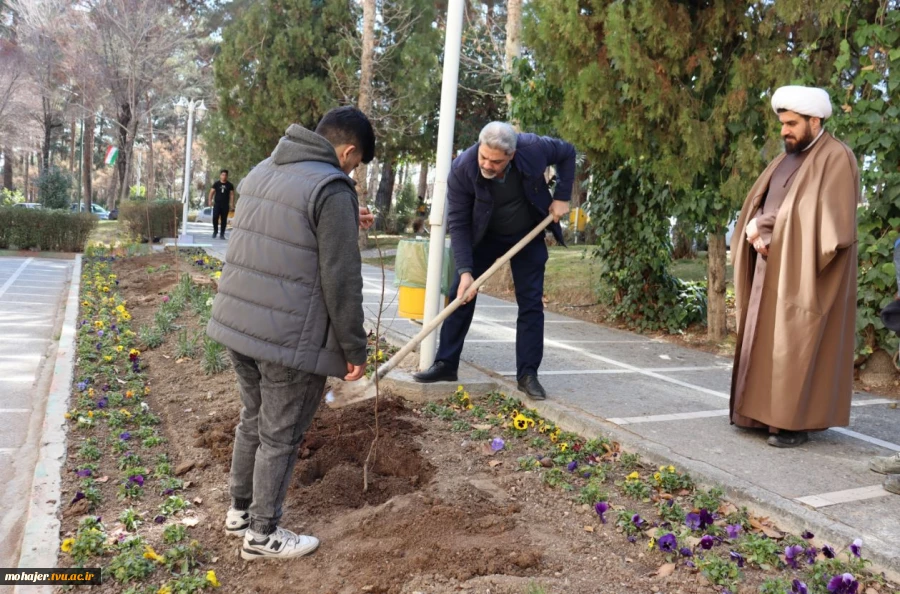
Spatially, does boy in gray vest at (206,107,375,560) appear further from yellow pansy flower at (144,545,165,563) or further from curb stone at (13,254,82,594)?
curb stone at (13,254,82,594)

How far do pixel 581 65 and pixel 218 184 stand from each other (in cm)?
1369

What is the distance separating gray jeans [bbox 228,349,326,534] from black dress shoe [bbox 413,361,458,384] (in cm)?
219

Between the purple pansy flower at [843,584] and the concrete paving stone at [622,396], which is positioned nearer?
the purple pansy flower at [843,584]

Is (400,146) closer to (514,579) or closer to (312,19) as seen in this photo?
(312,19)

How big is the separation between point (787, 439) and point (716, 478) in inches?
32.7

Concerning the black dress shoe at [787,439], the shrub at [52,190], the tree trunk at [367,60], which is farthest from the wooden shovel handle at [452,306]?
the shrub at [52,190]

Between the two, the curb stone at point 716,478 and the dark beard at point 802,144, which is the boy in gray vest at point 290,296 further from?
the dark beard at point 802,144

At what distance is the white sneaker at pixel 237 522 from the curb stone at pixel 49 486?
2.12 ft

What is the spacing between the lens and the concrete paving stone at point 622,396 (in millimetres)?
4895

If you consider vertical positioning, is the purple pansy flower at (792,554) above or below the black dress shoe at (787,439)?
below

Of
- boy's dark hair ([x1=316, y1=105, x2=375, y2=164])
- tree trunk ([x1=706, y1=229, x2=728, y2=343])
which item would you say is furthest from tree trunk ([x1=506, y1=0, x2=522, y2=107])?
boy's dark hair ([x1=316, y1=105, x2=375, y2=164])

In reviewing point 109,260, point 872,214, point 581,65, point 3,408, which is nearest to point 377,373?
point 3,408

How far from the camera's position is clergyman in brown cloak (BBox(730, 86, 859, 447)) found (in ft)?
13.1

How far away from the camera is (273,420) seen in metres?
2.97
